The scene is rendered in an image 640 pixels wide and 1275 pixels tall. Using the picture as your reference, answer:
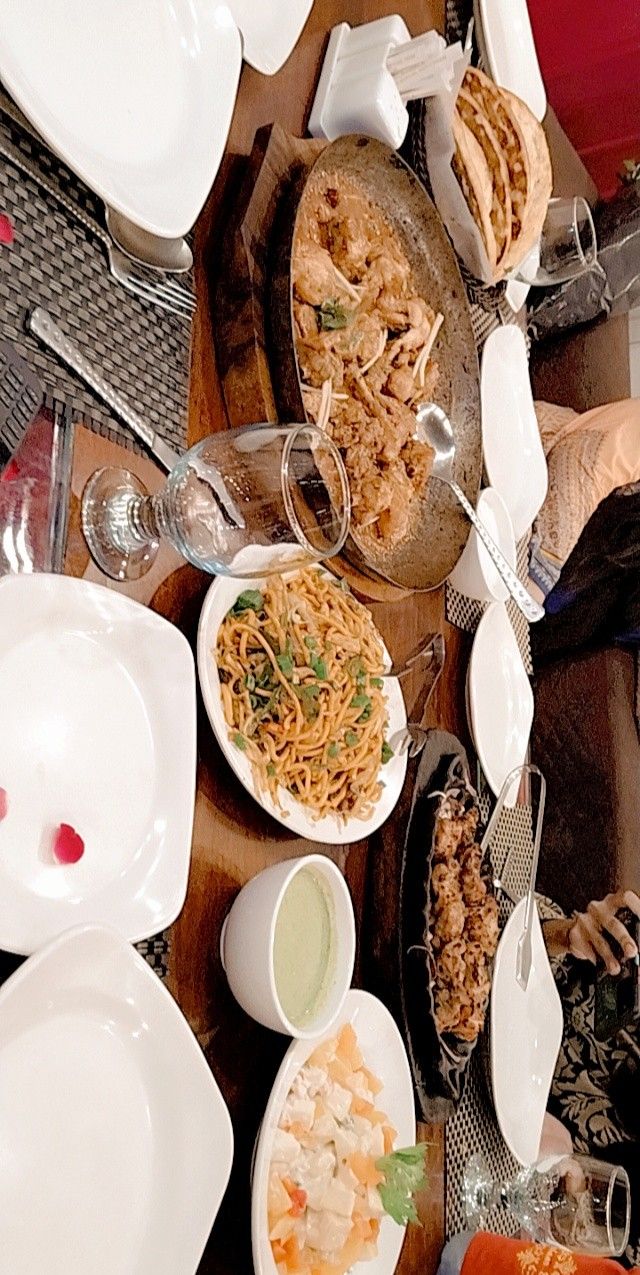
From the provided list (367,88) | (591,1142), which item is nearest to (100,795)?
(367,88)

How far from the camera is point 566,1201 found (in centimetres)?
211

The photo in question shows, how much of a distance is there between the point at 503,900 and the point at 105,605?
1458 mm

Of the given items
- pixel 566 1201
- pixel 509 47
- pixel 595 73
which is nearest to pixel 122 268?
pixel 509 47

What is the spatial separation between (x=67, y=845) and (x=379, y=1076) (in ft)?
2.83

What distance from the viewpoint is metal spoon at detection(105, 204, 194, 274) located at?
125cm

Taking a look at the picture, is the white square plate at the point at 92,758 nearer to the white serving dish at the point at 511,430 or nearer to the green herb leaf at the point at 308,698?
the green herb leaf at the point at 308,698

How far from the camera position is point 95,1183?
3.40 ft

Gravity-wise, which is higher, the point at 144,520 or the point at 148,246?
the point at 148,246

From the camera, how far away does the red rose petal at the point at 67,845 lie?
1.03 m

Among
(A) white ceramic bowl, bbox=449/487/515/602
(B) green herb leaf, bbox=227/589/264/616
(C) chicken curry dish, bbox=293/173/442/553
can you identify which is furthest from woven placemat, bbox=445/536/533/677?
(B) green herb leaf, bbox=227/589/264/616

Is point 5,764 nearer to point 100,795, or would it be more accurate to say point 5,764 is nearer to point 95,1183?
point 100,795

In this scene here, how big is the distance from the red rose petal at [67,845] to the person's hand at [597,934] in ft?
6.78

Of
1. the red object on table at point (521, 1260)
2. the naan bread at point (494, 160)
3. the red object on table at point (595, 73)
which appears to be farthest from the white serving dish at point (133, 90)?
the red object on table at point (595, 73)

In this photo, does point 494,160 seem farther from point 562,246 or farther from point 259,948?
point 259,948
